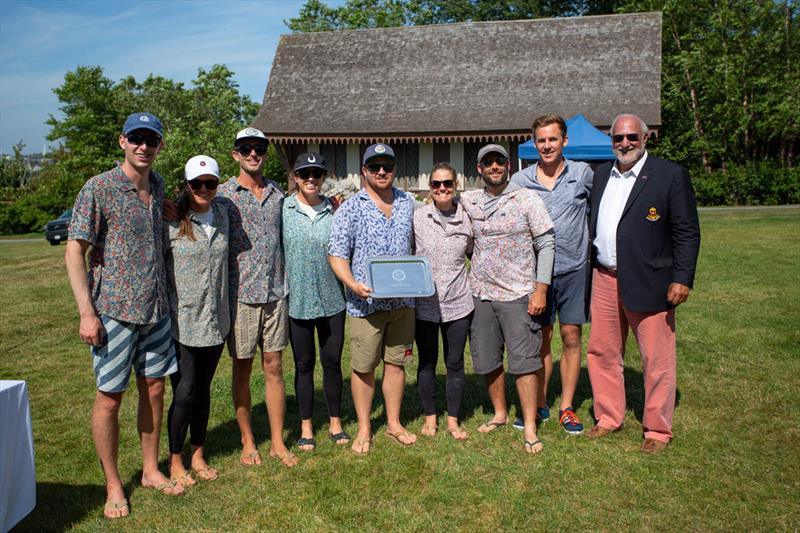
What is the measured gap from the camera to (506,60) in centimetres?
2384

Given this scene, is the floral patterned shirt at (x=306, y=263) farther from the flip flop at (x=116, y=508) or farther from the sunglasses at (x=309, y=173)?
the flip flop at (x=116, y=508)

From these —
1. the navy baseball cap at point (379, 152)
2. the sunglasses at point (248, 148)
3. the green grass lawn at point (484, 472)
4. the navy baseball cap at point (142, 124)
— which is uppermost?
the navy baseball cap at point (142, 124)

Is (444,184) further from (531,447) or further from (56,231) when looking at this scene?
(56,231)

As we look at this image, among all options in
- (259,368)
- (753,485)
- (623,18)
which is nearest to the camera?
(753,485)

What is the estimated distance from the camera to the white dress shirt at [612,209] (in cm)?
467

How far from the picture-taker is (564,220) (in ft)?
16.0

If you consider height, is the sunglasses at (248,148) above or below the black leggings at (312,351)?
above

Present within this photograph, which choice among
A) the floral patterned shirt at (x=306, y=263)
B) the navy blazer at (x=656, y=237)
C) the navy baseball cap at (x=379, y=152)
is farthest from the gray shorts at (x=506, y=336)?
the navy baseball cap at (x=379, y=152)

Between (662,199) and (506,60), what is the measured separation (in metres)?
20.6

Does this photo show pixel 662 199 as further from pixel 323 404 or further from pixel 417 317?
pixel 323 404

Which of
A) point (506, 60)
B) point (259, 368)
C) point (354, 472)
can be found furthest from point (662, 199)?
point (506, 60)

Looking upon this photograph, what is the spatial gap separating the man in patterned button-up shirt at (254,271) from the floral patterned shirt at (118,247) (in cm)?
63

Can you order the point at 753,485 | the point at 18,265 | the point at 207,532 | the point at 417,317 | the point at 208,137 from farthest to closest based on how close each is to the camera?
the point at 208,137
the point at 18,265
the point at 417,317
the point at 753,485
the point at 207,532

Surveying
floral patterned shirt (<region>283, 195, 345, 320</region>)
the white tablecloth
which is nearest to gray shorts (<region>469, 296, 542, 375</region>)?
floral patterned shirt (<region>283, 195, 345, 320</region>)
